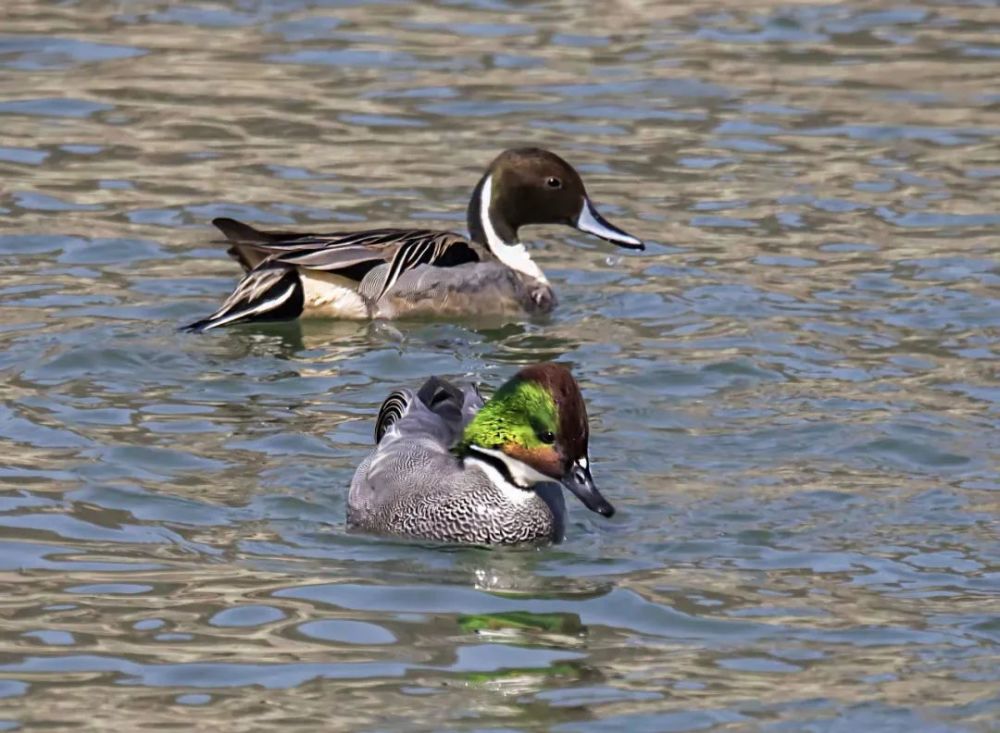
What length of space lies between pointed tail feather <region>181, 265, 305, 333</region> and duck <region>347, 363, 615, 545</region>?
8.94 ft

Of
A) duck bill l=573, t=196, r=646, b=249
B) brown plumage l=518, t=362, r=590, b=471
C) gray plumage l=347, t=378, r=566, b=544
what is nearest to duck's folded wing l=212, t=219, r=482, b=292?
duck bill l=573, t=196, r=646, b=249

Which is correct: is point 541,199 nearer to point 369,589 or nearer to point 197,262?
point 197,262

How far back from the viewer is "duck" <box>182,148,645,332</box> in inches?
467

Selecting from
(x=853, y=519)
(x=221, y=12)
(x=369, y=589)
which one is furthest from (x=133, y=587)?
(x=221, y=12)

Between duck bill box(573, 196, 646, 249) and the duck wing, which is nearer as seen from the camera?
the duck wing

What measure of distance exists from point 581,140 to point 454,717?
878 cm

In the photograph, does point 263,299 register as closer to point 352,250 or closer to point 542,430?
point 352,250

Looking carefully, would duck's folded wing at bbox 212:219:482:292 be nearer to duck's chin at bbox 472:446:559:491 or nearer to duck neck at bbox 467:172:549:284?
duck neck at bbox 467:172:549:284

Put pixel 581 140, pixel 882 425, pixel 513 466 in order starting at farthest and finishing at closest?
A: pixel 581 140, pixel 882 425, pixel 513 466

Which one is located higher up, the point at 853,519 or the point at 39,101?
the point at 39,101

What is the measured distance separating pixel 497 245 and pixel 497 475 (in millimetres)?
4410

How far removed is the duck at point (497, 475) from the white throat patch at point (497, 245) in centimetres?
389

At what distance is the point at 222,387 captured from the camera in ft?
34.6

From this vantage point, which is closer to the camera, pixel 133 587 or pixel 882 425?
pixel 133 587
